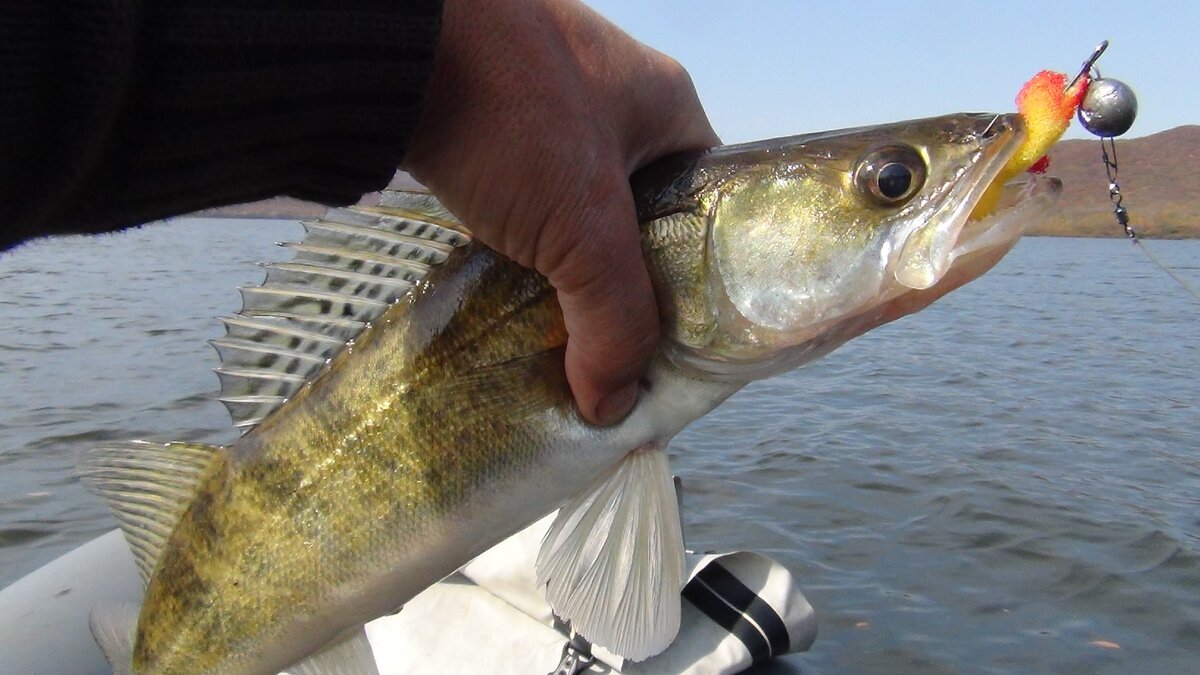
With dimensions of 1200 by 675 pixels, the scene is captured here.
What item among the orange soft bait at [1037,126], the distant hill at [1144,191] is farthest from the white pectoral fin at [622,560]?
the distant hill at [1144,191]

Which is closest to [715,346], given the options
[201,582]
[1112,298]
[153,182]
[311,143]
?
[311,143]

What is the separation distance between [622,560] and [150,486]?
1.36 m

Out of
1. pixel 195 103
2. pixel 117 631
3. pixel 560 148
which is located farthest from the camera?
pixel 117 631

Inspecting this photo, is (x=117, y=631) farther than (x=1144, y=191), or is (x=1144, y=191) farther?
(x=1144, y=191)

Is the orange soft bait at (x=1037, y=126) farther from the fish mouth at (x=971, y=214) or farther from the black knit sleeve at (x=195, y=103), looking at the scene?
the black knit sleeve at (x=195, y=103)

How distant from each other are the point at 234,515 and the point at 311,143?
1.26 metres

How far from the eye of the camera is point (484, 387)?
2211mm

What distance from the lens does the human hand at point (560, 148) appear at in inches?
60.9

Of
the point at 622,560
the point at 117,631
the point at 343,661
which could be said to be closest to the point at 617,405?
the point at 622,560

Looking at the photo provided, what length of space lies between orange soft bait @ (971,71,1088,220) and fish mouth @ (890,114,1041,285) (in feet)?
0.04

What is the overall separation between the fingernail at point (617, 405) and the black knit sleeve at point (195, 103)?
30.7 inches

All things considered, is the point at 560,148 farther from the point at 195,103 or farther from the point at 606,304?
the point at 195,103

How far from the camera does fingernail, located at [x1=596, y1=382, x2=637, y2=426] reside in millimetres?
2105

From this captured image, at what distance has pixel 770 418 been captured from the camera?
10891mm
